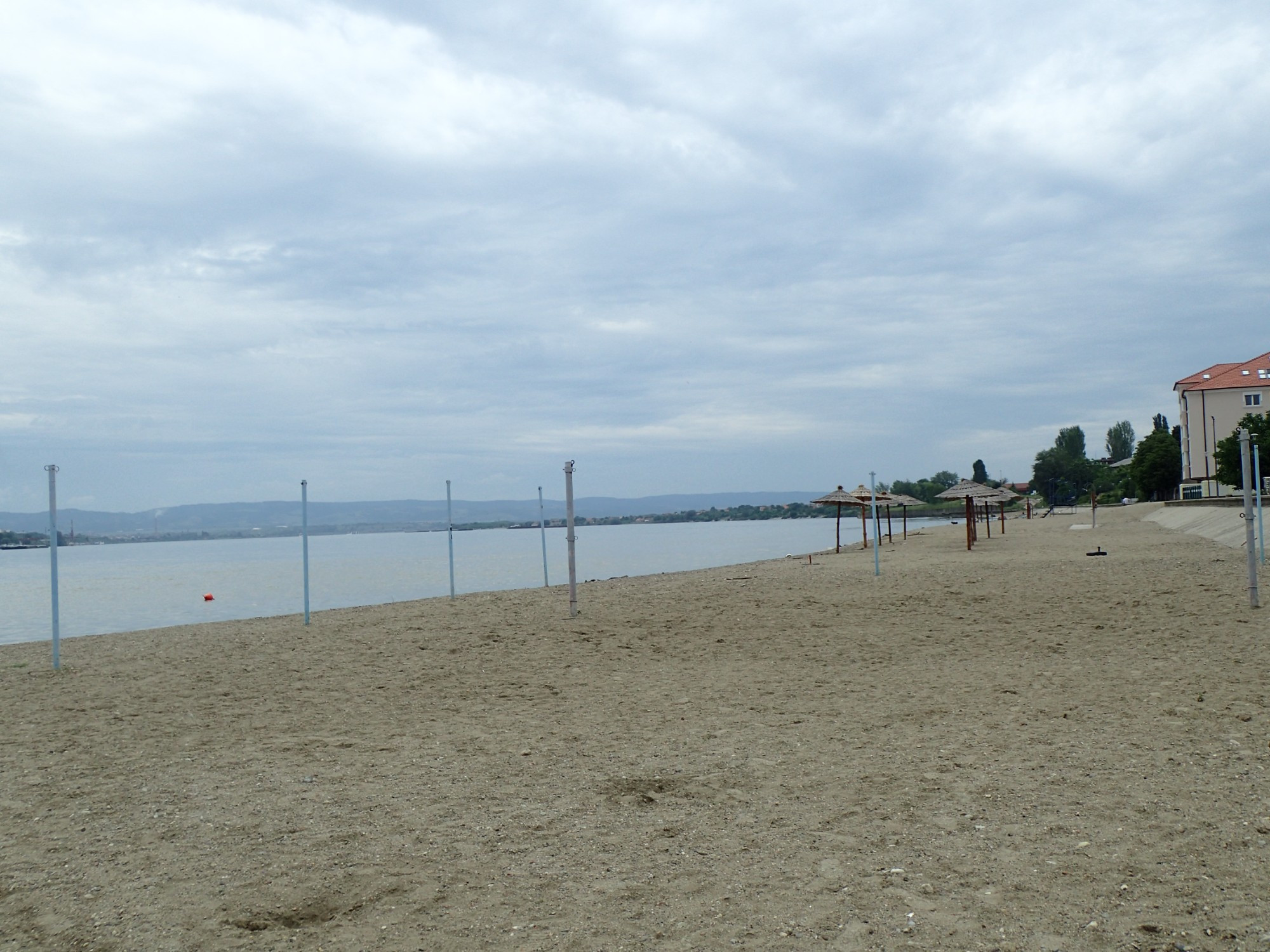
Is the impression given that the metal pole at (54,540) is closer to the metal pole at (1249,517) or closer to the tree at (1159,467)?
the metal pole at (1249,517)

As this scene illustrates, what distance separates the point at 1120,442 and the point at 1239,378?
74491 mm

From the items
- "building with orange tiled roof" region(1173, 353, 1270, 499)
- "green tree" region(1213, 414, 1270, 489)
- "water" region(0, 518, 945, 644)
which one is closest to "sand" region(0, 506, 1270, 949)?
"water" region(0, 518, 945, 644)

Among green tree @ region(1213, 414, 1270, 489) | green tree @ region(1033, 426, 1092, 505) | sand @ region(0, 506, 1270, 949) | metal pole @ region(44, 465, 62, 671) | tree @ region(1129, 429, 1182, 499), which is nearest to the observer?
sand @ region(0, 506, 1270, 949)

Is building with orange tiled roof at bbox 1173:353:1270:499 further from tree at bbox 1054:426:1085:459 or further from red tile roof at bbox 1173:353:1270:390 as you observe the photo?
tree at bbox 1054:426:1085:459

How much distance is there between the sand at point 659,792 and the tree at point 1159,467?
72.2 m

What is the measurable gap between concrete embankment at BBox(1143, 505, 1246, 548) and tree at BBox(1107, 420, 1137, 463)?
100133 millimetres

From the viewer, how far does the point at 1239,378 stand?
221 ft

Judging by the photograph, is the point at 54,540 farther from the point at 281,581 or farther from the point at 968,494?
the point at 281,581

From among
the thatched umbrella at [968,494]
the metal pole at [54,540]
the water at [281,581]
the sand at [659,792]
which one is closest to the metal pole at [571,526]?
the sand at [659,792]

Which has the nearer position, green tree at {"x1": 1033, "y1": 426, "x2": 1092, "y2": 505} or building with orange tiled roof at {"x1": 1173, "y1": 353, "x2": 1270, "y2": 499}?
building with orange tiled roof at {"x1": 1173, "y1": 353, "x2": 1270, "y2": 499}

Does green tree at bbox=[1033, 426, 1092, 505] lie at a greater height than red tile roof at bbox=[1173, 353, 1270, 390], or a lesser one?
lesser

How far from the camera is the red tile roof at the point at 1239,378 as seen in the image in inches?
2613

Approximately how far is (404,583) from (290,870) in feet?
100

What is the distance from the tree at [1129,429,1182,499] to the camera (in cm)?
7338
